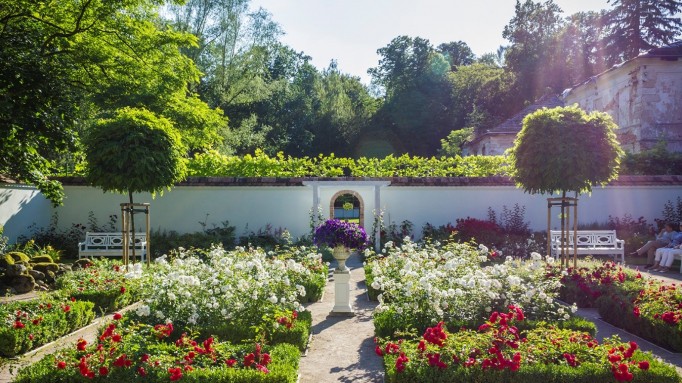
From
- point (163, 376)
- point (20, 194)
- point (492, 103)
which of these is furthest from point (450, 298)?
point (492, 103)

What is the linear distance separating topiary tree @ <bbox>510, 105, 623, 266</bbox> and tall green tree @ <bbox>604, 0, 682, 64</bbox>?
3291 cm

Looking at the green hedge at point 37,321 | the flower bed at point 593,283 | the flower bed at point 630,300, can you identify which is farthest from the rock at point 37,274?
the flower bed at point 630,300

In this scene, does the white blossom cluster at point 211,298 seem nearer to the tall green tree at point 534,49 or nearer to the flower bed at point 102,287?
the flower bed at point 102,287

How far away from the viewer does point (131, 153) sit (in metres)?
10.6

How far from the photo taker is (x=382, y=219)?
17.0m

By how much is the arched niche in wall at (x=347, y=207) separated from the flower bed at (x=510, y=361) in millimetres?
12087

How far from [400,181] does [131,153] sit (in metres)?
8.78

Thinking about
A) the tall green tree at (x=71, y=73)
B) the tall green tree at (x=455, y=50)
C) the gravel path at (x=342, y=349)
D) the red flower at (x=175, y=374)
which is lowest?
the gravel path at (x=342, y=349)

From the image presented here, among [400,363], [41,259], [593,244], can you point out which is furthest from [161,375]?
[593,244]

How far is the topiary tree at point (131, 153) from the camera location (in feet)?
34.8

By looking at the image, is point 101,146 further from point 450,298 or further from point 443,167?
point 443,167

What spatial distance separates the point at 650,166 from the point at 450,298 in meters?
15.0

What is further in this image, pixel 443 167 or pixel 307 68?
pixel 307 68

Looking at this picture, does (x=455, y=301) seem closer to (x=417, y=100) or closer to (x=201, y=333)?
(x=201, y=333)
